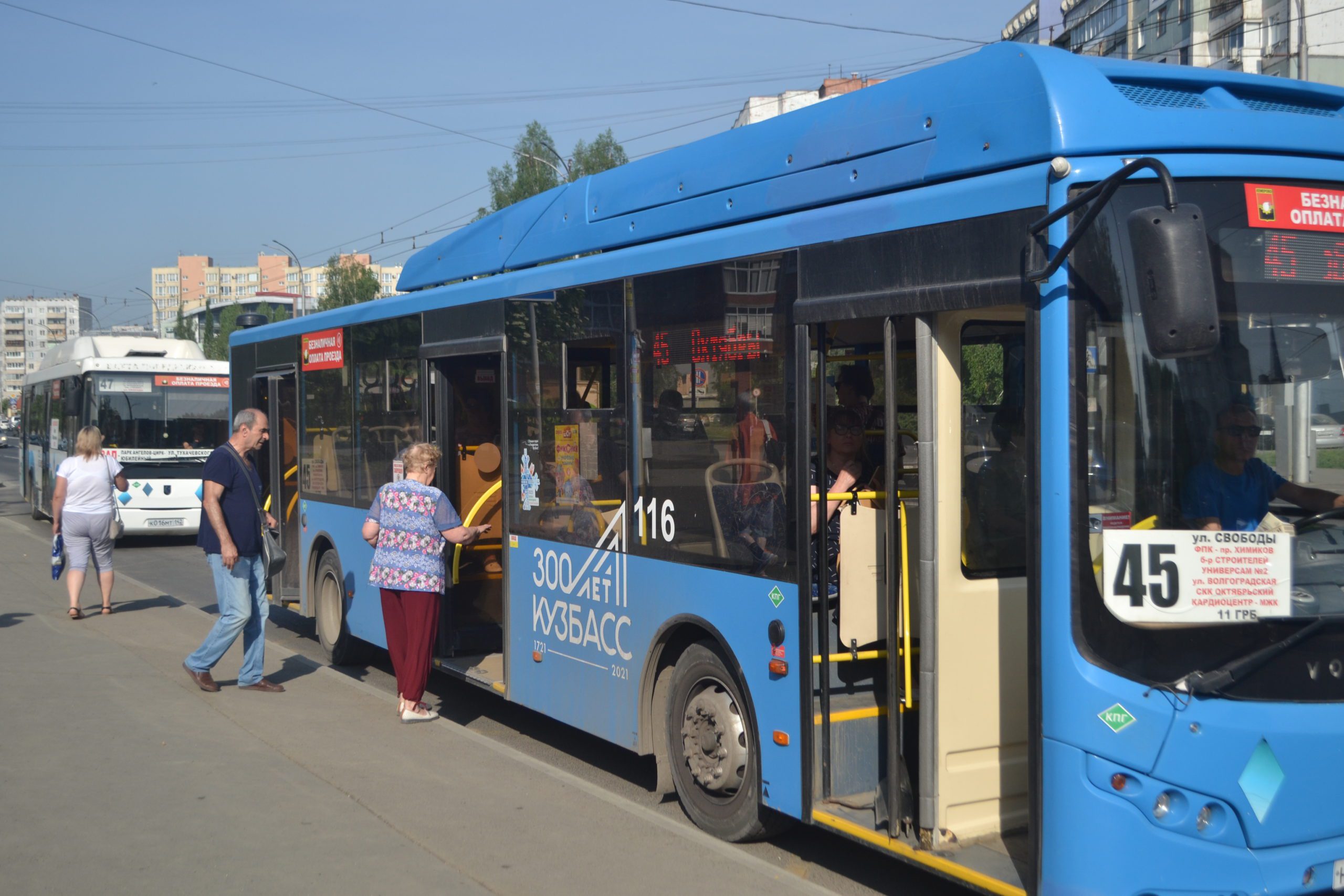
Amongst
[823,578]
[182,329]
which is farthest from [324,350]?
[182,329]

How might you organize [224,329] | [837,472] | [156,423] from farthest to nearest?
1. [224,329]
2. [156,423]
3. [837,472]

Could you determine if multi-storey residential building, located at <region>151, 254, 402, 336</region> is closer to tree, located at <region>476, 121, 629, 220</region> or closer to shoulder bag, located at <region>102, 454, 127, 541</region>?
tree, located at <region>476, 121, 629, 220</region>

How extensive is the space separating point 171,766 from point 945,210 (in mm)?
4899

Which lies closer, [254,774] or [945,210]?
[945,210]

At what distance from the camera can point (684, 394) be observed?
570 centimetres

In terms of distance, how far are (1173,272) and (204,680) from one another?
7.05 meters

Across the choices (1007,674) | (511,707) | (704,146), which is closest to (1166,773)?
(1007,674)

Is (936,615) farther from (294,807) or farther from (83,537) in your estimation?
(83,537)

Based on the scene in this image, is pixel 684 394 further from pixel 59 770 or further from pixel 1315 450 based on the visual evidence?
pixel 59 770

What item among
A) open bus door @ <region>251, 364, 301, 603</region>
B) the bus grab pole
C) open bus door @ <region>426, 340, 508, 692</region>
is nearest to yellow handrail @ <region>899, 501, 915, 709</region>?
the bus grab pole

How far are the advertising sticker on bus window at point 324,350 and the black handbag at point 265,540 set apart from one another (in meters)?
1.51

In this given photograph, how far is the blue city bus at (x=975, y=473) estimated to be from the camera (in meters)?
3.79

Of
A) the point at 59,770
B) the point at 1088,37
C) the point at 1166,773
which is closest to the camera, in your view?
the point at 1166,773

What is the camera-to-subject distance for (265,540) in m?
8.59
